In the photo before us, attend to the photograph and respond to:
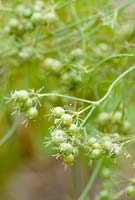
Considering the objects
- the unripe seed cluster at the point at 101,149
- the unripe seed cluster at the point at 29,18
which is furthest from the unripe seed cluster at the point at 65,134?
the unripe seed cluster at the point at 29,18

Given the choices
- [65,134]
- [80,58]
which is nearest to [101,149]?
[65,134]

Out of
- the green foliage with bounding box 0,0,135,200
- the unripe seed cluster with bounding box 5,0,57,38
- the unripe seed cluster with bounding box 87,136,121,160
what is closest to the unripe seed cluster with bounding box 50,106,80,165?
the unripe seed cluster with bounding box 87,136,121,160

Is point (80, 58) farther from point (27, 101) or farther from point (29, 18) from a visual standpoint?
point (27, 101)

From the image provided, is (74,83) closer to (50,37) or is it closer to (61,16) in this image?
(50,37)

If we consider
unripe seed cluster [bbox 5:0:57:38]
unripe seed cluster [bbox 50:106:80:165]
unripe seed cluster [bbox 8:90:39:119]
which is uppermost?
unripe seed cluster [bbox 5:0:57:38]

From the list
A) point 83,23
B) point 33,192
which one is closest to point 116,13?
point 83,23

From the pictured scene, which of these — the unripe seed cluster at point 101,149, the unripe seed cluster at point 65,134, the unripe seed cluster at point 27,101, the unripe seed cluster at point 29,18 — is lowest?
the unripe seed cluster at point 101,149

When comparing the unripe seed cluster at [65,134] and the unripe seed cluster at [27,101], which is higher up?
the unripe seed cluster at [27,101]

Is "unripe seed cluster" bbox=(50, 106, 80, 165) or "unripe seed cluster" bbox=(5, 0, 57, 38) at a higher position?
"unripe seed cluster" bbox=(5, 0, 57, 38)

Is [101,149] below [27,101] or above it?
below

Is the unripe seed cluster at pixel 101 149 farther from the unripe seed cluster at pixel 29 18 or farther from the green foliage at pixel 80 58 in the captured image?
the unripe seed cluster at pixel 29 18

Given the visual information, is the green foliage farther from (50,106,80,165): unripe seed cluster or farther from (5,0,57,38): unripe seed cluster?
(50,106,80,165): unripe seed cluster
